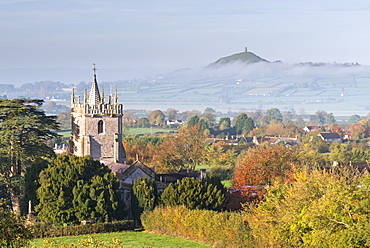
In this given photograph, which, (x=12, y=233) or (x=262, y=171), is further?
(x=262, y=171)

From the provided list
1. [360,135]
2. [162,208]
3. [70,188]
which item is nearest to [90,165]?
[70,188]

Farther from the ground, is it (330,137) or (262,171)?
(262,171)

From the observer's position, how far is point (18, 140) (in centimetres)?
5447

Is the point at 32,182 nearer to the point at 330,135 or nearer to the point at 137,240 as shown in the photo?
the point at 137,240

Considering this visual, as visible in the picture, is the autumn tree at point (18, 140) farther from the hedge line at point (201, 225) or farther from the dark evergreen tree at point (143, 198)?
the hedge line at point (201, 225)

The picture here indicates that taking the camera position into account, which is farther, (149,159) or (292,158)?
(149,159)

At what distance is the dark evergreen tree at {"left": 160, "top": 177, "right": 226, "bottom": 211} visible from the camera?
47.6 m

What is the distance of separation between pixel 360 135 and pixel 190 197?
131485 millimetres

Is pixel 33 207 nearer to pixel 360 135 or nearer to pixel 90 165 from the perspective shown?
pixel 90 165

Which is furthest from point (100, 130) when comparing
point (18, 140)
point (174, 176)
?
point (174, 176)

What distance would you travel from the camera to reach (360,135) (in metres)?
172

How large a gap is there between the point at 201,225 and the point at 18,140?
2000 centimetres

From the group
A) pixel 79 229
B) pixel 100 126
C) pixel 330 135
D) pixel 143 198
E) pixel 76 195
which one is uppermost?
pixel 100 126

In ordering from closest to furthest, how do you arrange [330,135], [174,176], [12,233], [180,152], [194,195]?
[12,233]
[194,195]
[174,176]
[180,152]
[330,135]
